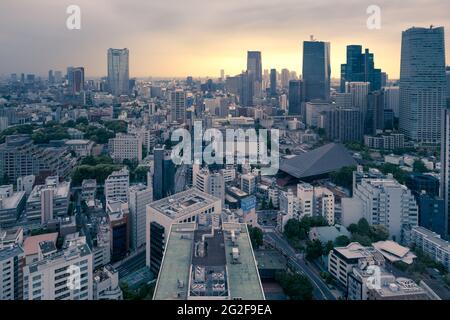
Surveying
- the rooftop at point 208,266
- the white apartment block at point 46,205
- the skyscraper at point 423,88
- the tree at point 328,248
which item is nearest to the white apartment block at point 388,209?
the tree at point 328,248

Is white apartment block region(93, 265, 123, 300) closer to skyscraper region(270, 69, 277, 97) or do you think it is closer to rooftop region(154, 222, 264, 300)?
rooftop region(154, 222, 264, 300)

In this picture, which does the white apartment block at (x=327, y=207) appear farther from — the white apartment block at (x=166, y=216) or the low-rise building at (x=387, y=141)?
the low-rise building at (x=387, y=141)

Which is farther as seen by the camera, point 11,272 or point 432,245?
point 432,245

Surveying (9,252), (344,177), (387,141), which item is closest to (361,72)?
(387,141)

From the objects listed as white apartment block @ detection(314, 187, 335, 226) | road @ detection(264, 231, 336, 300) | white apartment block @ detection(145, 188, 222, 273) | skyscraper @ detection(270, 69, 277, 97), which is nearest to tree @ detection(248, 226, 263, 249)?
road @ detection(264, 231, 336, 300)

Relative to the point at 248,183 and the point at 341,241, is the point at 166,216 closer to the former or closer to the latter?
the point at 341,241
